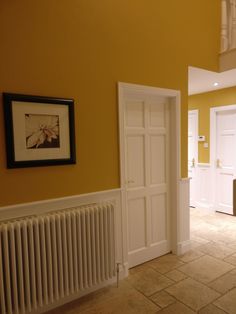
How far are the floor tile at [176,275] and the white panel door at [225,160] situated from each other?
2.42m

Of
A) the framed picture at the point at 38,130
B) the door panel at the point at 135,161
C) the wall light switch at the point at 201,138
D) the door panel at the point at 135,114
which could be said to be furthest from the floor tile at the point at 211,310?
the wall light switch at the point at 201,138

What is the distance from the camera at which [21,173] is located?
2.00 meters

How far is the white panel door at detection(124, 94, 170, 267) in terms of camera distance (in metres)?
2.82

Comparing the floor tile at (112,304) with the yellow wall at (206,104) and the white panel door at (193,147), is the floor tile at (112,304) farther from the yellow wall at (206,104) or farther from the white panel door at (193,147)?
the yellow wall at (206,104)

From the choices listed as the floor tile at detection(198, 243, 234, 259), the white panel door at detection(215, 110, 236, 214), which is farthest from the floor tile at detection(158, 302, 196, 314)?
the white panel door at detection(215, 110, 236, 214)

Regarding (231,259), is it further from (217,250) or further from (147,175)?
(147,175)

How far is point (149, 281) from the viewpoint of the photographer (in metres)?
2.59

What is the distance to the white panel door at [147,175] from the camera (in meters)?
2.82

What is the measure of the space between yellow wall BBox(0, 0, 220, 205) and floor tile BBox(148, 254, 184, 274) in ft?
3.82

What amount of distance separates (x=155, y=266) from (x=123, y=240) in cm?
62

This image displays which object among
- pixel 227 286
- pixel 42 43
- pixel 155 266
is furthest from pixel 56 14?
pixel 227 286

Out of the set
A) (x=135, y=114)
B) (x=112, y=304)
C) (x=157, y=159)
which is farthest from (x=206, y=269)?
(x=135, y=114)

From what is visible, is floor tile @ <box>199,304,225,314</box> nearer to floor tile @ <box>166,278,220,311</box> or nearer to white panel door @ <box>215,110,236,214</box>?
floor tile @ <box>166,278,220,311</box>

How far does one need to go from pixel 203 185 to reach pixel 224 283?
2.72m
